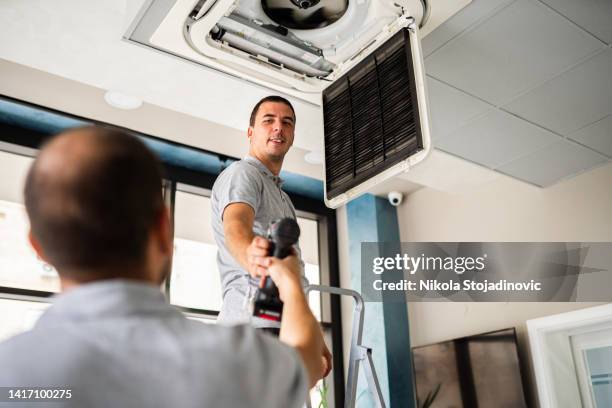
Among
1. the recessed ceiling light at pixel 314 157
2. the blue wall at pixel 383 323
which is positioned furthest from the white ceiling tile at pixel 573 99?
the blue wall at pixel 383 323

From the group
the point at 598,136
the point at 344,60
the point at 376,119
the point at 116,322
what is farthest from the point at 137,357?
the point at 598,136

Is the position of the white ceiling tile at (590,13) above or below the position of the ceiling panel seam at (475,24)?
below

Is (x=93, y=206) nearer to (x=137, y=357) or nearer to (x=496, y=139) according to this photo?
(x=137, y=357)

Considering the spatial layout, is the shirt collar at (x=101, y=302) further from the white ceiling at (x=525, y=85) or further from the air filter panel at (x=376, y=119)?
the white ceiling at (x=525, y=85)

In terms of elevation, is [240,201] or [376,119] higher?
[376,119]

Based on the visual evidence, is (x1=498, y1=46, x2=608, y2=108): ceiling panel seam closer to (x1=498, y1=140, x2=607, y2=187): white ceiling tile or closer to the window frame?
(x1=498, y1=140, x2=607, y2=187): white ceiling tile

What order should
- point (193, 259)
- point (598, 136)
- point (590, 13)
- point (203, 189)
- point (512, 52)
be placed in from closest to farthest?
point (590, 13)
point (512, 52)
point (598, 136)
point (193, 259)
point (203, 189)

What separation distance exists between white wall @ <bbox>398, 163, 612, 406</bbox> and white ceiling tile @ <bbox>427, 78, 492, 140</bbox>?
108cm

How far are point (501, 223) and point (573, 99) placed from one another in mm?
1278

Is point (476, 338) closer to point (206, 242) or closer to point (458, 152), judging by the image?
point (458, 152)

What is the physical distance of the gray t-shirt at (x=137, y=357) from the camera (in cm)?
52

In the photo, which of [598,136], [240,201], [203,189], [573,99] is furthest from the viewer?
[203,189]

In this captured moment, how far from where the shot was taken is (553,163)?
3.53 meters

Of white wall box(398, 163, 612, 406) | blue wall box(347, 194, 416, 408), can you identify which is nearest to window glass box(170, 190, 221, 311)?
blue wall box(347, 194, 416, 408)
